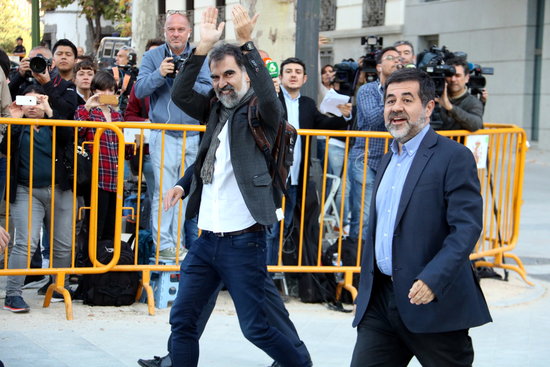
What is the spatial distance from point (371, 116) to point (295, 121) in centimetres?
65

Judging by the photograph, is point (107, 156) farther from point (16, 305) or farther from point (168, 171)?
point (16, 305)

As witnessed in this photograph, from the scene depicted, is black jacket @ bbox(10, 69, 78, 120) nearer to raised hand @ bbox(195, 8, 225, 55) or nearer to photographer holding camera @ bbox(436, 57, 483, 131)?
raised hand @ bbox(195, 8, 225, 55)

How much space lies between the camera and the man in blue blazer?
3973 mm

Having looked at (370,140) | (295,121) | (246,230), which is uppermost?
(295,121)

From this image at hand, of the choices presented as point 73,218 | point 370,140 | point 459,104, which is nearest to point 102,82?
point 73,218

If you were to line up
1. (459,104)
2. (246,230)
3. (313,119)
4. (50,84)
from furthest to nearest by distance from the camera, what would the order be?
(459,104)
(313,119)
(50,84)
(246,230)

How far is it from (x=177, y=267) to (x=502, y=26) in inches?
639

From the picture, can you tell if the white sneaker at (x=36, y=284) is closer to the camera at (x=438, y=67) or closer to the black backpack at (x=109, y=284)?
the black backpack at (x=109, y=284)

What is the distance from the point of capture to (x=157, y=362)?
578 centimetres

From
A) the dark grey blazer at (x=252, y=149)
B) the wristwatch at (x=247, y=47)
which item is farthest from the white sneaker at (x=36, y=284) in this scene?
the wristwatch at (x=247, y=47)

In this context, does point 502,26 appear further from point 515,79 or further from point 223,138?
point 223,138

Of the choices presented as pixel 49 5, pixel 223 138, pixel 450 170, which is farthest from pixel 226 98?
pixel 49 5

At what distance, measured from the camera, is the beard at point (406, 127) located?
4.19 m

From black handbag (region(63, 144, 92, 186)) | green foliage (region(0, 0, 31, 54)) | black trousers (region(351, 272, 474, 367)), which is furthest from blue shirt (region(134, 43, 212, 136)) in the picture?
green foliage (region(0, 0, 31, 54))
